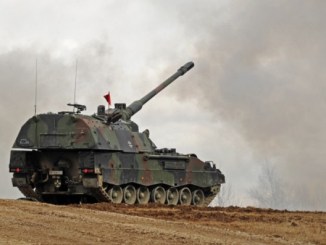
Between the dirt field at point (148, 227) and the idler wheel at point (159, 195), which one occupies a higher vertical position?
the idler wheel at point (159, 195)

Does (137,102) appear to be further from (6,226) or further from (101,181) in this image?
(6,226)

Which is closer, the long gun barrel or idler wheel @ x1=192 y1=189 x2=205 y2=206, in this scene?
idler wheel @ x1=192 y1=189 x2=205 y2=206

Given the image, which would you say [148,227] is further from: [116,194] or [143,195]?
[143,195]

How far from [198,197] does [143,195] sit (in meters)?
4.06

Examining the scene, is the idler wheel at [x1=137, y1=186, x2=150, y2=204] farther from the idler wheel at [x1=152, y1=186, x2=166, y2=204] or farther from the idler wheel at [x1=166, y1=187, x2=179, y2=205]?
the idler wheel at [x1=166, y1=187, x2=179, y2=205]

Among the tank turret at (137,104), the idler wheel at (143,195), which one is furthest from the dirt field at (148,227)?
the tank turret at (137,104)

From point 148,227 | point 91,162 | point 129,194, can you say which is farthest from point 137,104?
point 148,227

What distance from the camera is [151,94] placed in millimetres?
37625

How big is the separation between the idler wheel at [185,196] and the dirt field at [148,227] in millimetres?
8095

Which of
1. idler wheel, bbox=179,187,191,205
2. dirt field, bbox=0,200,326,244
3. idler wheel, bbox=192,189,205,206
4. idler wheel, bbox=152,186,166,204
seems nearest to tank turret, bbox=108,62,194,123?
idler wheel, bbox=152,186,166,204

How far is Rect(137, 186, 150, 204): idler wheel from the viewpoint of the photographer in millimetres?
31875

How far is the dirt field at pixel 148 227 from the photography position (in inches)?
647

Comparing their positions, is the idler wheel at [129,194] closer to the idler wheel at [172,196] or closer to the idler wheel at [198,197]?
the idler wheel at [172,196]

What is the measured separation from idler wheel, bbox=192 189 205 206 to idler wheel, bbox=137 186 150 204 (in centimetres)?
340
